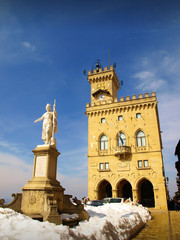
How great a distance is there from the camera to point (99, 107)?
34969 mm

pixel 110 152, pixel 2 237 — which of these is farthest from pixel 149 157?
pixel 2 237

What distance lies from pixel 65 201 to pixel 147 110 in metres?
25.3

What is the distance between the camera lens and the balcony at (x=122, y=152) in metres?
30.3

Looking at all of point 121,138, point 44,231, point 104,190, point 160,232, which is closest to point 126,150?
point 121,138

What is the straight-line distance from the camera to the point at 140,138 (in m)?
31.3

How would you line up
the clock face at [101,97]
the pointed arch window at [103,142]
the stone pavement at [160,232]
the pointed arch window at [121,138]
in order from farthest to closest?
the clock face at [101,97], the pointed arch window at [103,142], the pointed arch window at [121,138], the stone pavement at [160,232]

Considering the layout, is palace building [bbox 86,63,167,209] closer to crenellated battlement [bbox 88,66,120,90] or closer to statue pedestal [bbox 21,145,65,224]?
crenellated battlement [bbox 88,66,120,90]

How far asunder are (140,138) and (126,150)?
3144mm

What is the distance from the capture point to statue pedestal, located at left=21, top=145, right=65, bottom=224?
314 inches

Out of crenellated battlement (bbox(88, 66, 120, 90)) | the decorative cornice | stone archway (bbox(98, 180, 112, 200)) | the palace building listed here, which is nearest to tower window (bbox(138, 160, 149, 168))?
the palace building

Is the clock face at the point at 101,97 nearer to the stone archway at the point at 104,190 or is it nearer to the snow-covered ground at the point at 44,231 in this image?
the stone archway at the point at 104,190

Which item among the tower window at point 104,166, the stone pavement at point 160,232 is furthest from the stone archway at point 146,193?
the stone pavement at point 160,232

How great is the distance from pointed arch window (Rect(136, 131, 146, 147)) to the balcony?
188cm

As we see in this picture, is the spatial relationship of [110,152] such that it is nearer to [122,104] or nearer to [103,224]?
[122,104]
